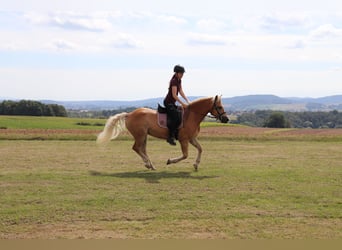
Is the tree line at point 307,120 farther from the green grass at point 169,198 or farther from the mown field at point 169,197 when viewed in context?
the green grass at point 169,198

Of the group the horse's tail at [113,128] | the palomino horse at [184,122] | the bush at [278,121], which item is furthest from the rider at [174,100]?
the bush at [278,121]

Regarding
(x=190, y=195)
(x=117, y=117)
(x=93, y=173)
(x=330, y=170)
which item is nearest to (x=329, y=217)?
(x=190, y=195)

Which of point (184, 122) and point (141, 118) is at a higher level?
point (141, 118)

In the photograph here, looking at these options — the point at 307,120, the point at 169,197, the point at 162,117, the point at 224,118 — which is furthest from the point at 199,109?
the point at 307,120

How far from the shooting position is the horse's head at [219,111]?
12.5m

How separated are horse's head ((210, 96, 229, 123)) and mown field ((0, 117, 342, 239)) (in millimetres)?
1431

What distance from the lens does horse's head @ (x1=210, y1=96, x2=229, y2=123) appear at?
12.5 meters

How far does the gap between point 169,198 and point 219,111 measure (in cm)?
481

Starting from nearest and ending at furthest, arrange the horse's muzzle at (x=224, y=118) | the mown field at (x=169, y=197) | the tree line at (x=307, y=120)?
the mown field at (x=169, y=197), the horse's muzzle at (x=224, y=118), the tree line at (x=307, y=120)

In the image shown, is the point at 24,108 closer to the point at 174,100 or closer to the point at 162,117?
the point at 162,117

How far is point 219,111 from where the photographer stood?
12578mm

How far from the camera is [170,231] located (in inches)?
243

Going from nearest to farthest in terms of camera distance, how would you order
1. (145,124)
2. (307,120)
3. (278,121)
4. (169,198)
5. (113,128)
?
(169,198) < (145,124) < (113,128) < (278,121) < (307,120)

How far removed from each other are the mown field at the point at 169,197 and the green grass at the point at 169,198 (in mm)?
16
